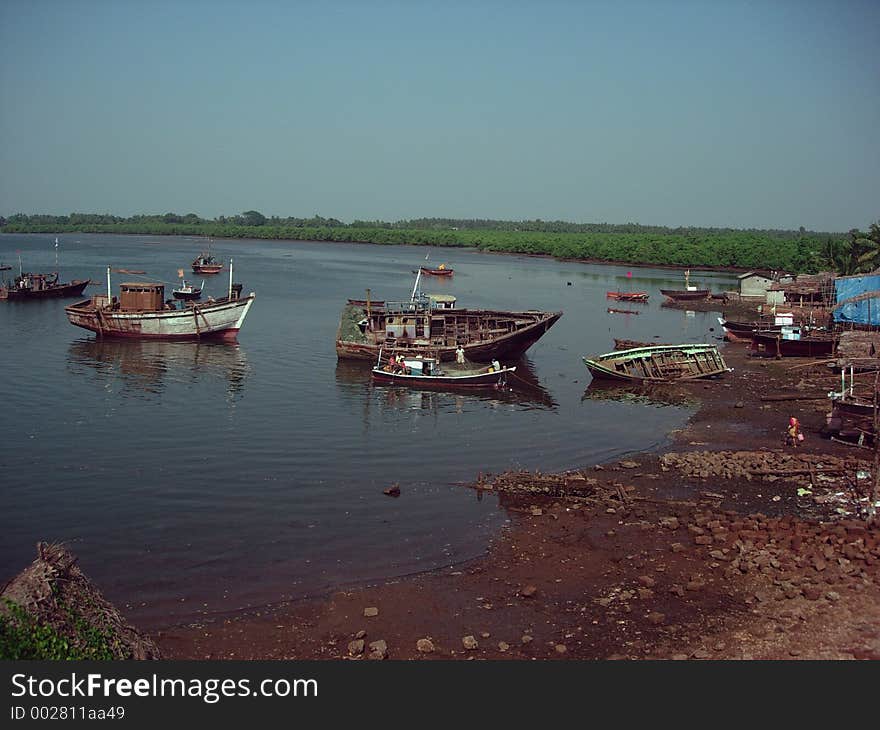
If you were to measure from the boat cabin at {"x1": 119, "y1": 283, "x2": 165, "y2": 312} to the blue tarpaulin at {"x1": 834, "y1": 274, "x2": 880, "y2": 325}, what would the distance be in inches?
1442

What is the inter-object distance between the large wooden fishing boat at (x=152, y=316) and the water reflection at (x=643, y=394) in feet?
72.2

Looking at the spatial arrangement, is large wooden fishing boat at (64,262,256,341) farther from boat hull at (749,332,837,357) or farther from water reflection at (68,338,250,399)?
boat hull at (749,332,837,357)

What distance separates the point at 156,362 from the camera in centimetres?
4319

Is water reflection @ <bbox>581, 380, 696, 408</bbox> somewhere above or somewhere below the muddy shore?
above

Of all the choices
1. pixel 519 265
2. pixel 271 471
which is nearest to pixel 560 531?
pixel 271 471

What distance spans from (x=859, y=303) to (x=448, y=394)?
21699 millimetres

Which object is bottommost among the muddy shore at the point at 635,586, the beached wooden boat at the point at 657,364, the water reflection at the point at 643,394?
the muddy shore at the point at 635,586

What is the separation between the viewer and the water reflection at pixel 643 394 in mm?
35594

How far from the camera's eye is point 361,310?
44.9m

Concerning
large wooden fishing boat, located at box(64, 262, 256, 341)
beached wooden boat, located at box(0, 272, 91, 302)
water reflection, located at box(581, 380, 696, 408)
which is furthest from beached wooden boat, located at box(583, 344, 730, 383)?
beached wooden boat, located at box(0, 272, 91, 302)

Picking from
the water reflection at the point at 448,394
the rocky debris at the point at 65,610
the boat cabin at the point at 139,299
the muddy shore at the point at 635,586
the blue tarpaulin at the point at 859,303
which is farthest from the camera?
the boat cabin at the point at 139,299

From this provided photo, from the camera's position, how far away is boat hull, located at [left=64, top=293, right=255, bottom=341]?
4834 centimetres

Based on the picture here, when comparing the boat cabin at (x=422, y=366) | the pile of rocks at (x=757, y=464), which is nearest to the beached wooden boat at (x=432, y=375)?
the boat cabin at (x=422, y=366)

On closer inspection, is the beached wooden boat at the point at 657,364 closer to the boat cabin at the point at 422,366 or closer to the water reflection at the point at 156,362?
the boat cabin at the point at 422,366
